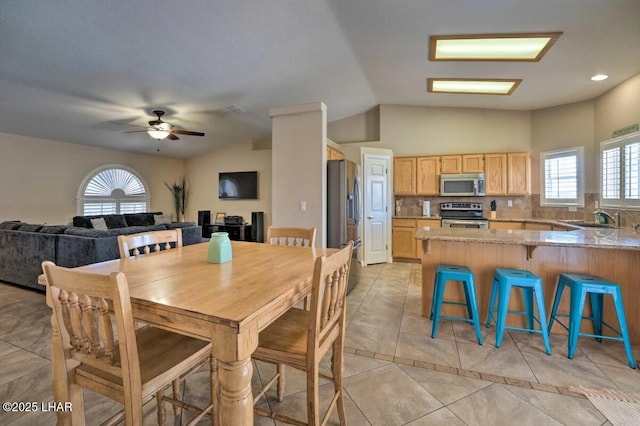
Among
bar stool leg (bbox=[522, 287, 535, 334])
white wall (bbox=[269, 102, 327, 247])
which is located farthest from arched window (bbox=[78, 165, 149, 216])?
bar stool leg (bbox=[522, 287, 535, 334])

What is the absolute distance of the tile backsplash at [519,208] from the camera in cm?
444

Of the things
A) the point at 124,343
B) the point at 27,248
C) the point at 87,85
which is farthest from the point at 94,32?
the point at 124,343

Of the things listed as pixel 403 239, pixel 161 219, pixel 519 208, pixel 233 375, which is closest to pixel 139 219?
pixel 161 219

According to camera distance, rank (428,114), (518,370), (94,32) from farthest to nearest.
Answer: (428,114) < (94,32) < (518,370)

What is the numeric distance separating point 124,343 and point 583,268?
3.36m

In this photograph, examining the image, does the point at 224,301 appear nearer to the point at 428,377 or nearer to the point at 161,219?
the point at 428,377

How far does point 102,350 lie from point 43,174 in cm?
625

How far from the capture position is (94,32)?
8.95 feet

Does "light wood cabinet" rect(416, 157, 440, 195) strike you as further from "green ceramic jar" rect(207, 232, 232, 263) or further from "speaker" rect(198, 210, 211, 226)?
"speaker" rect(198, 210, 211, 226)

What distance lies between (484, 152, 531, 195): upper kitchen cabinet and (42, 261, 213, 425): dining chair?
554cm

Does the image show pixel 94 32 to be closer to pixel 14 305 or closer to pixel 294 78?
pixel 294 78

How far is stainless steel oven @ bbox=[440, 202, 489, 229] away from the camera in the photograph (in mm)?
5203

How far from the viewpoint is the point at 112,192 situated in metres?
6.56

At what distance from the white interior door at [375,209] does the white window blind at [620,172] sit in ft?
10.2
